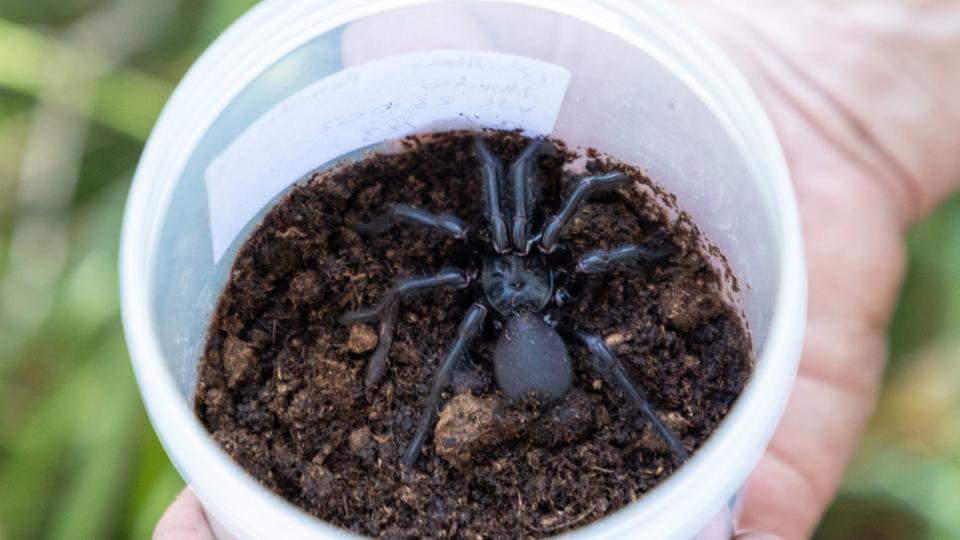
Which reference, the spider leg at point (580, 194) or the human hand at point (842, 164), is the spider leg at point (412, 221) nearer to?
the spider leg at point (580, 194)

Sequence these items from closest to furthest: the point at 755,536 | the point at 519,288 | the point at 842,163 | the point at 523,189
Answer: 1. the point at 755,536
2. the point at 523,189
3. the point at 519,288
4. the point at 842,163

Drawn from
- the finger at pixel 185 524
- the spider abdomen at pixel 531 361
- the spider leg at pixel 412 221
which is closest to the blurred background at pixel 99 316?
the finger at pixel 185 524

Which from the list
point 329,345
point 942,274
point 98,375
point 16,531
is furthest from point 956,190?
point 16,531

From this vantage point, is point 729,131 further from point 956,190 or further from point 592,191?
point 956,190

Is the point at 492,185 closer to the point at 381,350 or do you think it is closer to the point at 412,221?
the point at 412,221

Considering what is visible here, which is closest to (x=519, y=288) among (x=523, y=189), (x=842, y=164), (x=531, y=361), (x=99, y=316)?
(x=523, y=189)

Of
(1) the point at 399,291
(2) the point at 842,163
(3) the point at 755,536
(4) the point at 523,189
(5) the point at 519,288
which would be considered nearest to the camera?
(3) the point at 755,536
